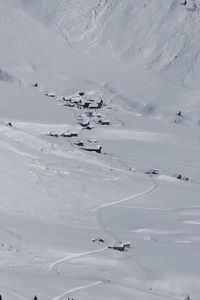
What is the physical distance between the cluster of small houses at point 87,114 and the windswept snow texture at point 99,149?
9cm

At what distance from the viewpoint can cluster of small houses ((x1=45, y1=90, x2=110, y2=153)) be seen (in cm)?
2808

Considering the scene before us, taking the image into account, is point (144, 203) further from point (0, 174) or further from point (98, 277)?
point (98, 277)

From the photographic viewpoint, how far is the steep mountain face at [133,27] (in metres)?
44.7

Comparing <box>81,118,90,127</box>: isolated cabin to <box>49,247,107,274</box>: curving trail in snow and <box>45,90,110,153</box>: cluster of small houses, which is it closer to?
<box>45,90,110,153</box>: cluster of small houses

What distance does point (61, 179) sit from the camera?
22016 mm

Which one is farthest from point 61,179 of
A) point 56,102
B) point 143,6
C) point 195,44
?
point 143,6

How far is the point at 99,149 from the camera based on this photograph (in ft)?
89.3

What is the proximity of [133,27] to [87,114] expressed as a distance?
44.0ft

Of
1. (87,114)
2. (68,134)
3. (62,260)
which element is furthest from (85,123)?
(62,260)

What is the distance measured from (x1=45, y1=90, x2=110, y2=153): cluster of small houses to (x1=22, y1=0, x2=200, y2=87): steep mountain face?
682cm

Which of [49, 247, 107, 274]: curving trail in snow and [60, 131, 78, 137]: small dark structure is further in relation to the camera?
[60, 131, 78, 137]: small dark structure

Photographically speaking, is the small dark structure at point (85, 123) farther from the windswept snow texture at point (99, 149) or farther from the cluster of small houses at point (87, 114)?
the windswept snow texture at point (99, 149)

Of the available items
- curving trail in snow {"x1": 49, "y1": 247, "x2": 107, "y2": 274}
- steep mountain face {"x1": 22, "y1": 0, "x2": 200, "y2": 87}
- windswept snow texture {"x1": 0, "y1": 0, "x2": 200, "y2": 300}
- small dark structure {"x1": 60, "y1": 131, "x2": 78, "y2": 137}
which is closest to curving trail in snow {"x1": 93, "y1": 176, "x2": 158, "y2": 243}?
windswept snow texture {"x1": 0, "y1": 0, "x2": 200, "y2": 300}

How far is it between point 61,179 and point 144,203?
9.61ft
